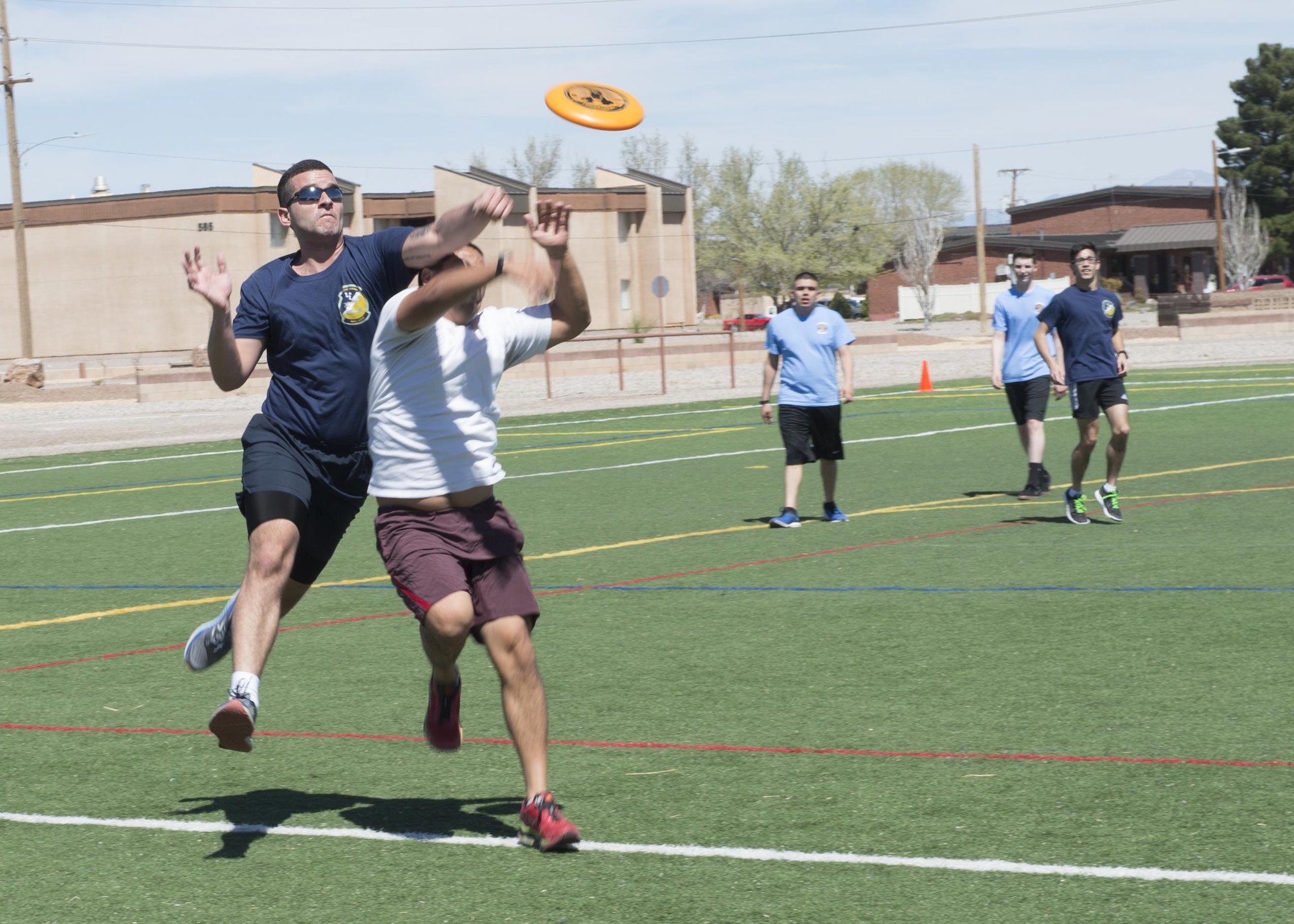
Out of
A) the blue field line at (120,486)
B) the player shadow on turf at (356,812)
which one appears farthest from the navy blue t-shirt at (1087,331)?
the blue field line at (120,486)

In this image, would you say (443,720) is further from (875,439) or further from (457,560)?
(875,439)

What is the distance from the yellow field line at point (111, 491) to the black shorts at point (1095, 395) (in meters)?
10.6

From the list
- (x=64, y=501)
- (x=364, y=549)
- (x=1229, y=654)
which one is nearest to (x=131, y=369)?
(x=64, y=501)

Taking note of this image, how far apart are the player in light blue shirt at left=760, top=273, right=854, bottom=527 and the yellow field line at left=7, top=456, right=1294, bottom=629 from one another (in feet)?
1.90

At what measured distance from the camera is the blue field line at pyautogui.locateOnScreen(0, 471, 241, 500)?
61.4ft

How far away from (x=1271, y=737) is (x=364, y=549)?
27.1 ft

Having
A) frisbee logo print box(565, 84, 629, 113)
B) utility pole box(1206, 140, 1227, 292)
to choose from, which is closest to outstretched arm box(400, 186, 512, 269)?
frisbee logo print box(565, 84, 629, 113)

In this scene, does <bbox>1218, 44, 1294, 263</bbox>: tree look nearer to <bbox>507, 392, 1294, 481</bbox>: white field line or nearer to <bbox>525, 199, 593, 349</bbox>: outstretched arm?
<bbox>507, 392, 1294, 481</bbox>: white field line

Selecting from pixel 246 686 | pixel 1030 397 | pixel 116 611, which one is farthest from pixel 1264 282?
pixel 246 686

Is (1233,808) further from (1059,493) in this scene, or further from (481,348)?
(1059,493)

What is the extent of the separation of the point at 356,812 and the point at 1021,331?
420 inches

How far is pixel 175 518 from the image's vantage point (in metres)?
15.4

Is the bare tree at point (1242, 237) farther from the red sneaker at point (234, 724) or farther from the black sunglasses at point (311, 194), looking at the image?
the red sneaker at point (234, 724)

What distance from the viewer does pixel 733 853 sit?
4.91m
